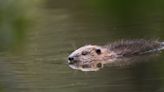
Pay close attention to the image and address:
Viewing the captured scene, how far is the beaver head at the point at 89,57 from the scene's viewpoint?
1677cm

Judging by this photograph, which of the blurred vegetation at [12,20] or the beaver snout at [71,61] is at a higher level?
the blurred vegetation at [12,20]

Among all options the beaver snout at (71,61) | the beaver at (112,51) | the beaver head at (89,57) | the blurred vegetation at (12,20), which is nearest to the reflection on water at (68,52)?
the blurred vegetation at (12,20)

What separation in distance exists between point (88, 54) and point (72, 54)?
0.63 metres

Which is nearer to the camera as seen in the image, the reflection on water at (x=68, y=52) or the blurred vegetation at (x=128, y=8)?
the reflection on water at (x=68, y=52)

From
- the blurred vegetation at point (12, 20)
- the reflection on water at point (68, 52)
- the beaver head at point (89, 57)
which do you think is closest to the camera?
the blurred vegetation at point (12, 20)

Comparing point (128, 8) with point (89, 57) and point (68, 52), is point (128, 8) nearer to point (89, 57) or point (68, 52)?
point (68, 52)

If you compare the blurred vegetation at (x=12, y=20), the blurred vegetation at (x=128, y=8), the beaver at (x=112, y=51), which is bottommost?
the beaver at (x=112, y=51)

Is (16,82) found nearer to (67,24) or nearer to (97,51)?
(97,51)

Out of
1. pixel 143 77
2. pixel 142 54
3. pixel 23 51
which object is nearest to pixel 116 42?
pixel 142 54

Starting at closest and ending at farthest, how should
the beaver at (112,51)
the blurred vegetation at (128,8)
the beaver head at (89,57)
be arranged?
the beaver head at (89,57) → the beaver at (112,51) → the blurred vegetation at (128,8)

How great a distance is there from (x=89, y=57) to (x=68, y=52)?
62cm

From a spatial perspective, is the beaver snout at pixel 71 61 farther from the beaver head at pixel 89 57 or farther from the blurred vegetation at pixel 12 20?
the blurred vegetation at pixel 12 20

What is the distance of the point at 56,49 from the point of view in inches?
730

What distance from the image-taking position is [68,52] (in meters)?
18.1
